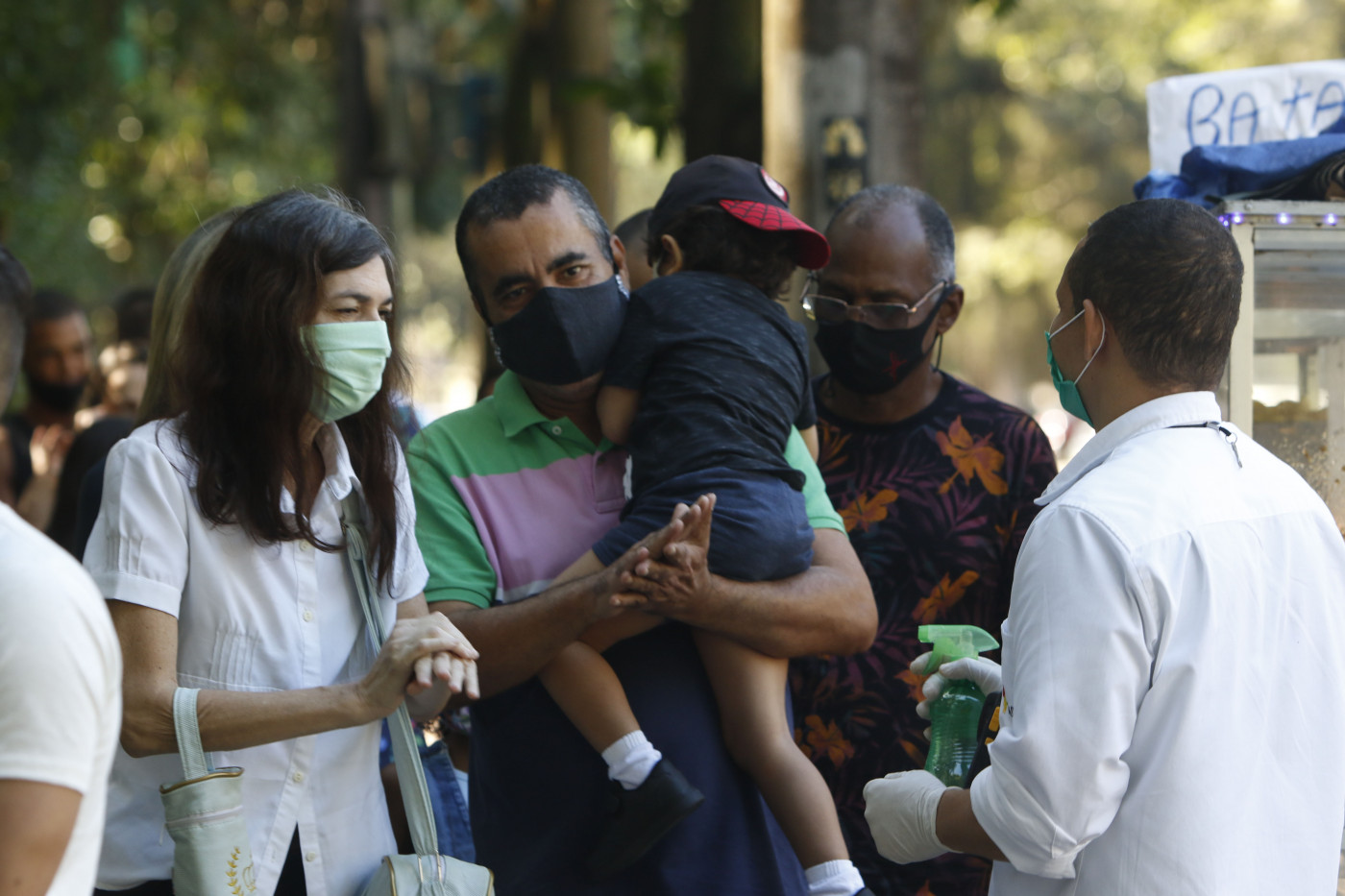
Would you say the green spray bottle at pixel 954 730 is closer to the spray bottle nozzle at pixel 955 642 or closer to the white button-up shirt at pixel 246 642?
the spray bottle nozzle at pixel 955 642

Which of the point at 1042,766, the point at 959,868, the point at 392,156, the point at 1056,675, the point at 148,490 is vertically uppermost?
the point at 392,156

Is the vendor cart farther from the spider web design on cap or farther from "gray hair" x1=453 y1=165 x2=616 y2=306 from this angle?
"gray hair" x1=453 y1=165 x2=616 y2=306

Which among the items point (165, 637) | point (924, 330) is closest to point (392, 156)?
point (924, 330)

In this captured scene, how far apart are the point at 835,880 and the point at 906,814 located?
41 centimetres

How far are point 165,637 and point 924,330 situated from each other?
1843mm

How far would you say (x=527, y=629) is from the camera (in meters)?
2.44

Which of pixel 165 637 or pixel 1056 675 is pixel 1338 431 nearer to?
pixel 1056 675

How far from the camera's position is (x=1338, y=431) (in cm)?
296

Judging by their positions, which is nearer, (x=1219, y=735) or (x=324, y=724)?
(x=1219, y=735)

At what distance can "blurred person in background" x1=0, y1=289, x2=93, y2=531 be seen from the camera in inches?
220

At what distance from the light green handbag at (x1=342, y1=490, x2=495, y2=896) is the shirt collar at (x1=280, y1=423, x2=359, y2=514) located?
0.02m

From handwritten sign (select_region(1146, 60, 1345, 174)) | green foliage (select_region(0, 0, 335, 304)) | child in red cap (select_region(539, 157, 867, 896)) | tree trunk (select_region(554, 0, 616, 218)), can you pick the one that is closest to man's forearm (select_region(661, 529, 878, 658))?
child in red cap (select_region(539, 157, 867, 896))

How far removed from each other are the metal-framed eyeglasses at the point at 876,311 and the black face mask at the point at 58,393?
3.77 m

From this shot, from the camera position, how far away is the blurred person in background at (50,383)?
559 cm
